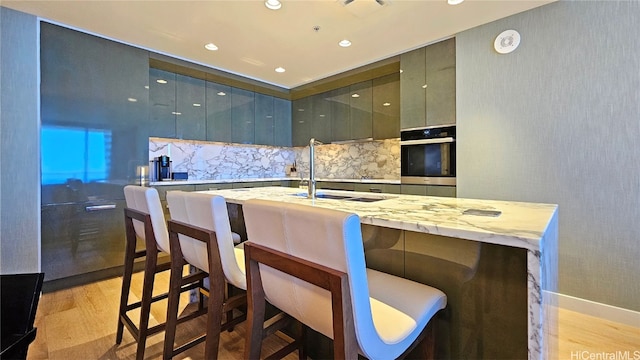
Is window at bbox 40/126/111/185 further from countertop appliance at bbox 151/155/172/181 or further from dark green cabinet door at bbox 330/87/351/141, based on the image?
dark green cabinet door at bbox 330/87/351/141

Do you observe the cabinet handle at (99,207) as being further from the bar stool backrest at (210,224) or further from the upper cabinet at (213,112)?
the bar stool backrest at (210,224)

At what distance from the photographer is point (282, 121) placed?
4.88m

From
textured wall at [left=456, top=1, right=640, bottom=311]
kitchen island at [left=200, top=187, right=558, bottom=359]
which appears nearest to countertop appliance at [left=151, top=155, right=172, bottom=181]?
kitchen island at [left=200, top=187, right=558, bottom=359]

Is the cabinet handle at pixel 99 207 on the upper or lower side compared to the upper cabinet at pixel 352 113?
lower

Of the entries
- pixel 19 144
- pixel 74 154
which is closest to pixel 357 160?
pixel 74 154

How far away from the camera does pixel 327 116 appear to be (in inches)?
176

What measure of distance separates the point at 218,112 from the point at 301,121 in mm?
1344

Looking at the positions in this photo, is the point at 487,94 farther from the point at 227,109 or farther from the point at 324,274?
the point at 227,109

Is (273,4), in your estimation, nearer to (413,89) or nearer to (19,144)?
(413,89)

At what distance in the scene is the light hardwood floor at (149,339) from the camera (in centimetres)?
169

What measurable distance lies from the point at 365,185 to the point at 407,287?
277 centimetres

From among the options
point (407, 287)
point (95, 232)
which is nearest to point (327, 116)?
point (95, 232)

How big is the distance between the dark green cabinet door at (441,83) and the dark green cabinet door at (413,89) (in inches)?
2.3

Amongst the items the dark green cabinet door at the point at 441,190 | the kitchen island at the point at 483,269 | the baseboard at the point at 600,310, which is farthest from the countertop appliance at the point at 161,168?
the baseboard at the point at 600,310
